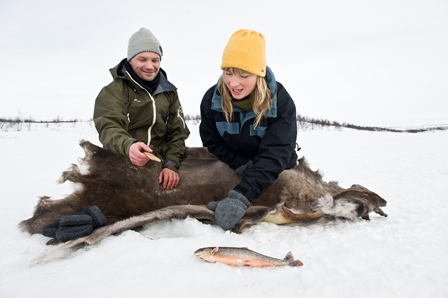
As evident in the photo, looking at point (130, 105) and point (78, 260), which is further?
point (130, 105)

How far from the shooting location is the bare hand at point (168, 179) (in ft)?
10.8

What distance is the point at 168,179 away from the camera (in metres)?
3.30

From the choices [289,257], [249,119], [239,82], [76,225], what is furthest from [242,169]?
[76,225]

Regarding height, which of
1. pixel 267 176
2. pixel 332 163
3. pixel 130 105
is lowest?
pixel 332 163

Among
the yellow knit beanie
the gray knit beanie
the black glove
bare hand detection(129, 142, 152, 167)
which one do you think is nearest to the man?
the gray knit beanie

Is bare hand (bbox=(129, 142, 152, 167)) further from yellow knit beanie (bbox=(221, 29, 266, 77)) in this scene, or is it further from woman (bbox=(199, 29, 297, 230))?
yellow knit beanie (bbox=(221, 29, 266, 77))

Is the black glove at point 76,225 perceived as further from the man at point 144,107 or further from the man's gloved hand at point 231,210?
the man's gloved hand at point 231,210

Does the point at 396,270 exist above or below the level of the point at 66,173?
below

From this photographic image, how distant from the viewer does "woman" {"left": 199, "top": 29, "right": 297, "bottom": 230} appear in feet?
10.0

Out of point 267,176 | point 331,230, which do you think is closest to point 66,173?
point 267,176

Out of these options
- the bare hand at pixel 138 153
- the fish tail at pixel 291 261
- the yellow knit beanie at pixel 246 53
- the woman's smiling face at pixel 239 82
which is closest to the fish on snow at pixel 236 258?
the fish tail at pixel 291 261

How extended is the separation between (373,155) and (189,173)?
7380mm

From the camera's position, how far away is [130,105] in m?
3.56

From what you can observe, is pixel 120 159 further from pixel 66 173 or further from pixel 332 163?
→ pixel 332 163
